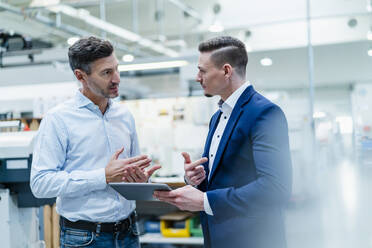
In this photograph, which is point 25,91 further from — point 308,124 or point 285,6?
point 285,6

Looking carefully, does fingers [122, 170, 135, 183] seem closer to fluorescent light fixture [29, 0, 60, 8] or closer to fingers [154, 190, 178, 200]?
fingers [154, 190, 178, 200]

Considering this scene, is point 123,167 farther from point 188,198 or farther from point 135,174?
point 188,198

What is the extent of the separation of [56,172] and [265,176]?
35.2 inches

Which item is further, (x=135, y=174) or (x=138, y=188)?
(x=135, y=174)

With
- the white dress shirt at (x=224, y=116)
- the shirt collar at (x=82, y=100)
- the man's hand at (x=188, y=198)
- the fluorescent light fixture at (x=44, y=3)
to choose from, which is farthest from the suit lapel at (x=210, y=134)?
the fluorescent light fixture at (x=44, y=3)

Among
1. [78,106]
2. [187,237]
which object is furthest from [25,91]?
[78,106]

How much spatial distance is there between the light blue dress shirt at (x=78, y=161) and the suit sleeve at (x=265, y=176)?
556 millimetres

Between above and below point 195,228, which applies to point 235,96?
above

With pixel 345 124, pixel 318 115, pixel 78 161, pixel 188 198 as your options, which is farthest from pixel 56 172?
pixel 345 124

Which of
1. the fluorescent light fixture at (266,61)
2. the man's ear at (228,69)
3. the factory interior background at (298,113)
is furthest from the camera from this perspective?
the fluorescent light fixture at (266,61)

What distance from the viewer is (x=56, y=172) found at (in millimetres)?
1742

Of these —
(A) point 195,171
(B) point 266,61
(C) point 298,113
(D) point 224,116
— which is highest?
(B) point 266,61

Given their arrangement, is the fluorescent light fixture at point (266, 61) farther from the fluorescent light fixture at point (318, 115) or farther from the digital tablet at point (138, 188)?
the digital tablet at point (138, 188)

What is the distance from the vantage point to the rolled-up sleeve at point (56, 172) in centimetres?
171
